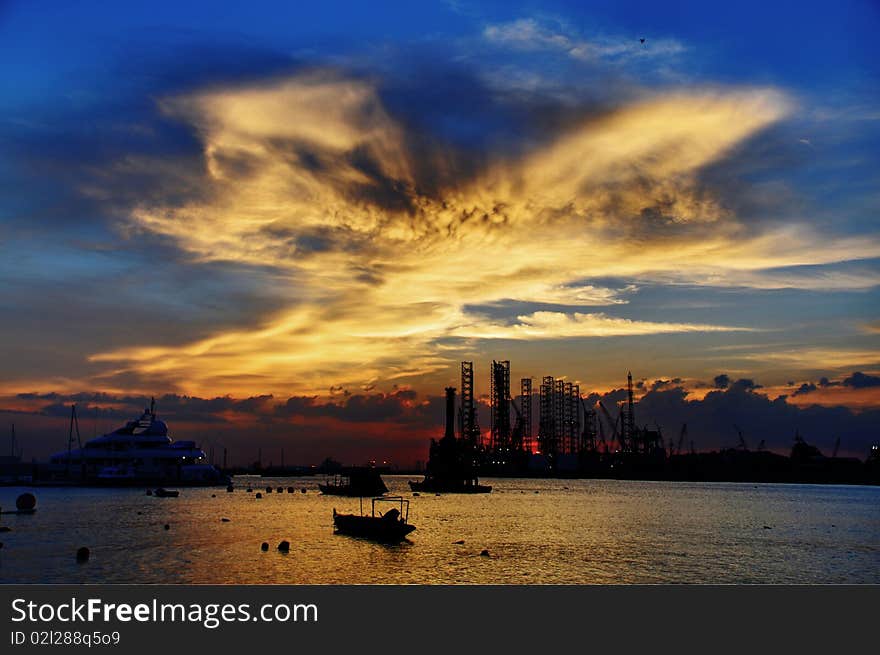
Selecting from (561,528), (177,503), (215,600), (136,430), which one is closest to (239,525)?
(561,528)

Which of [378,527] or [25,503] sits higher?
[378,527]

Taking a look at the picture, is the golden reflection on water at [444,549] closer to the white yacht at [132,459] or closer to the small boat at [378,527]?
the small boat at [378,527]

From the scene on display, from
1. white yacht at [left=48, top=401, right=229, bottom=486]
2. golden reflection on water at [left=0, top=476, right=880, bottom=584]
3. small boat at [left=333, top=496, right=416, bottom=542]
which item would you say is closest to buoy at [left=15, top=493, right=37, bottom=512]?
golden reflection on water at [left=0, top=476, right=880, bottom=584]

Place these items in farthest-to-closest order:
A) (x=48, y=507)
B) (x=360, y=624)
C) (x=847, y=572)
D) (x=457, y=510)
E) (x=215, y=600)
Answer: (x=457, y=510)
(x=48, y=507)
(x=847, y=572)
(x=215, y=600)
(x=360, y=624)

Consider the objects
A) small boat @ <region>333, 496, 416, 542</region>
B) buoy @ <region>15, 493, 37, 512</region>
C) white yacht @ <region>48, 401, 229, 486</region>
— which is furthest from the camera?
white yacht @ <region>48, 401, 229, 486</region>

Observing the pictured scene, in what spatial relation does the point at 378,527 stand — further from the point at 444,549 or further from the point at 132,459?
the point at 132,459

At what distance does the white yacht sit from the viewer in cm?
18475

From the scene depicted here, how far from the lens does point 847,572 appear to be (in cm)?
6266

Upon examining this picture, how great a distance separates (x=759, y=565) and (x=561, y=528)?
34.2 metres

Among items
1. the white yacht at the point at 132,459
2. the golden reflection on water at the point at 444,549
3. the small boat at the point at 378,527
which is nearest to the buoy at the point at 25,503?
the golden reflection on water at the point at 444,549

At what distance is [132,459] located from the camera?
187m

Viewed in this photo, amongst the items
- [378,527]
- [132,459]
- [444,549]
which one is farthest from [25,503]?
[132,459]

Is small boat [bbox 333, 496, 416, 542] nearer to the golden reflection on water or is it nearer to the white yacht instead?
the golden reflection on water

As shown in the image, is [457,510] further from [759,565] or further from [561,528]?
[759,565]
